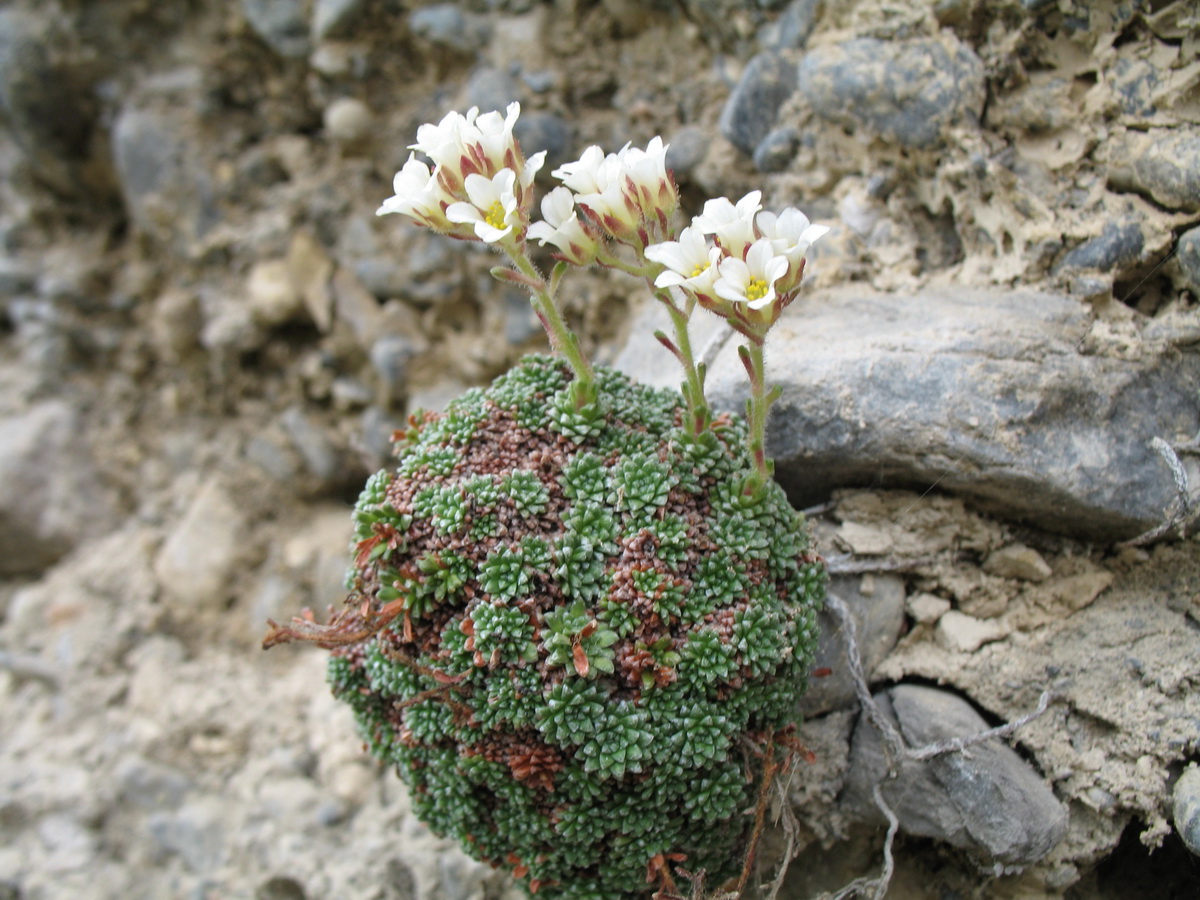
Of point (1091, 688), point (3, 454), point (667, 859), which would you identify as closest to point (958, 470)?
point (1091, 688)

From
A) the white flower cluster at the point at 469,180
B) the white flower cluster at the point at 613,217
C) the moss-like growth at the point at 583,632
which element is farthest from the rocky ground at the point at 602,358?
the white flower cluster at the point at 469,180

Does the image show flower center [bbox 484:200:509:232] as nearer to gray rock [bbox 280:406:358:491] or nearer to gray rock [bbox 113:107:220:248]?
gray rock [bbox 280:406:358:491]

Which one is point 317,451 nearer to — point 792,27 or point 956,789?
point 792,27

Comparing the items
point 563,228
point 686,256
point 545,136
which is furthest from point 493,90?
point 686,256

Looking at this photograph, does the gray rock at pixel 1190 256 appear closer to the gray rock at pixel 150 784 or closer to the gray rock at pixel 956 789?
the gray rock at pixel 956 789

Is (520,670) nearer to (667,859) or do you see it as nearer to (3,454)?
(667,859)

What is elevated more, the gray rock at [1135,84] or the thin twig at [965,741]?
the gray rock at [1135,84]
